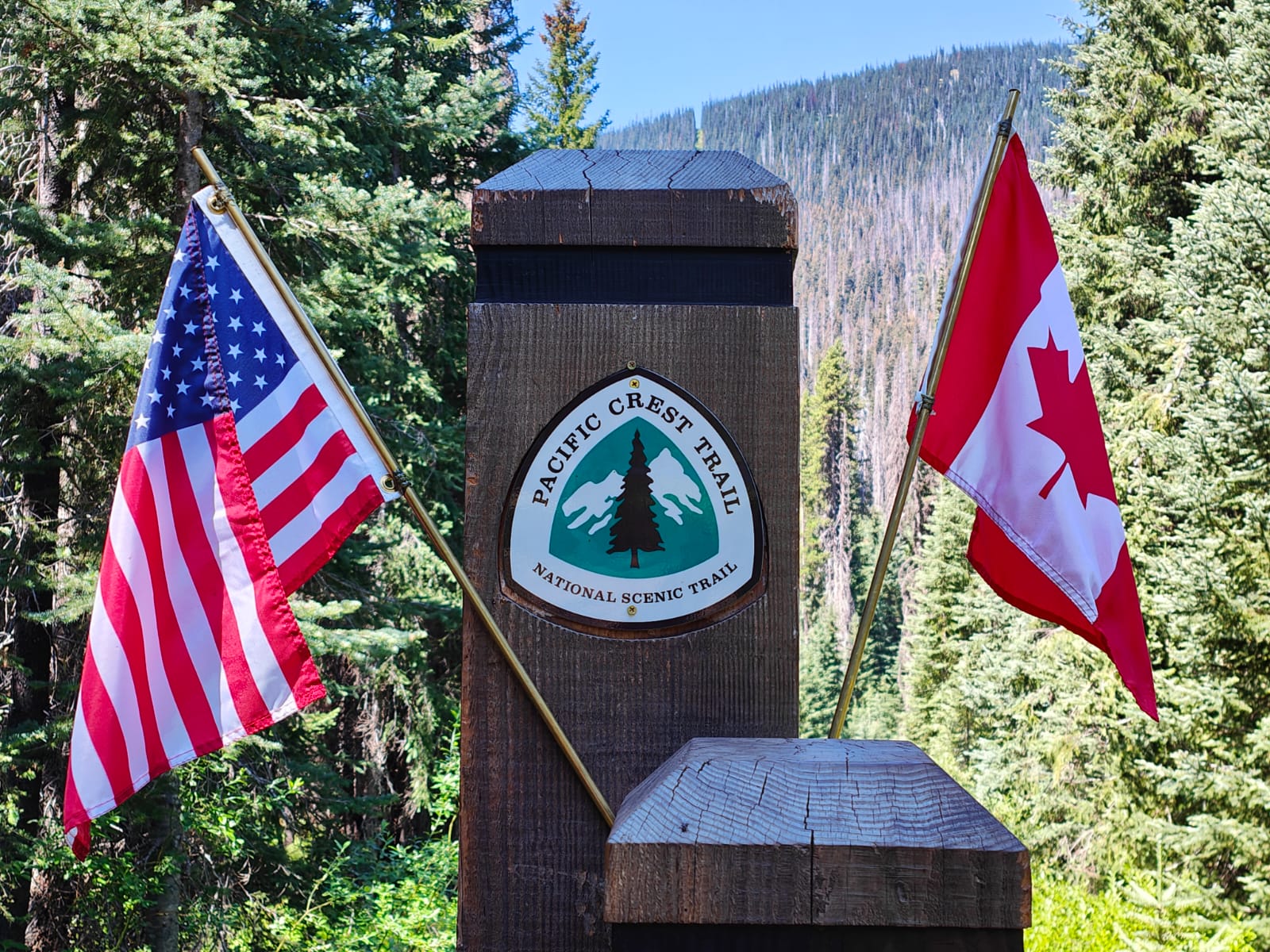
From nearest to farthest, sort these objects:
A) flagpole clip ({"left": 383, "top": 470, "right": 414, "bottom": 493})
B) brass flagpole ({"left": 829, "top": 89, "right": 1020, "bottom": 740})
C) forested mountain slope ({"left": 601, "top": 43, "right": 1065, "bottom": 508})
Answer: brass flagpole ({"left": 829, "top": 89, "right": 1020, "bottom": 740}), flagpole clip ({"left": 383, "top": 470, "right": 414, "bottom": 493}), forested mountain slope ({"left": 601, "top": 43, "right": 1065, "bottom": 508})

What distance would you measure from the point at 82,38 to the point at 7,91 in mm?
1644

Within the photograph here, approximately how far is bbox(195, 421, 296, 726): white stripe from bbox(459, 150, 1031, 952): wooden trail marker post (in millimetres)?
586

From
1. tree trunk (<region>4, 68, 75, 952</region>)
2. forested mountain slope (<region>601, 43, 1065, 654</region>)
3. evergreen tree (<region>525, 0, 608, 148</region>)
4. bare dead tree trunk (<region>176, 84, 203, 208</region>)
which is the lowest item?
tree trunk (<region>4, 68, 75, 952</region>)

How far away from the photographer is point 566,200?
158 centimetres

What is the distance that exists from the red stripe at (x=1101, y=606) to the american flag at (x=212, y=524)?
42.3 inches

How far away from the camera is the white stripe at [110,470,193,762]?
6.47 ft

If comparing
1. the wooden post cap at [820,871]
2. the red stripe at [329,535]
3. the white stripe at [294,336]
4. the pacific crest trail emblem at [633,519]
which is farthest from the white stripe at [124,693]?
the wooden post cap at [820,871]

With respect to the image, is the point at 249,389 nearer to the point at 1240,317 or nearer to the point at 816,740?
the point at 816,740

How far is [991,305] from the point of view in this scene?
1981 millimetres

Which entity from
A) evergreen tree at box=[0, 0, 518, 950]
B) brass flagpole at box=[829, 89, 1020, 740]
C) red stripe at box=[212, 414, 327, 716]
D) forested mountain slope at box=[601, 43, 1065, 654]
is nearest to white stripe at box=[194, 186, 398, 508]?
red stripe at box=[212, 414, 327, 716]

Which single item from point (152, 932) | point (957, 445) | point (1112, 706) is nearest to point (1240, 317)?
point (1112, 706)

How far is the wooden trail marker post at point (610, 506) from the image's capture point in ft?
4.98

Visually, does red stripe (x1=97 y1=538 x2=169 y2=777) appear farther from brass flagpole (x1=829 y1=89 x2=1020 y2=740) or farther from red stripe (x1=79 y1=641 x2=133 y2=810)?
brass flagpole (x1=829 y1=89 x2=1020 y2=740)

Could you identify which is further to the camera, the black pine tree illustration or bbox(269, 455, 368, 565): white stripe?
bbox(269, 455, 368, 565): white stripe
